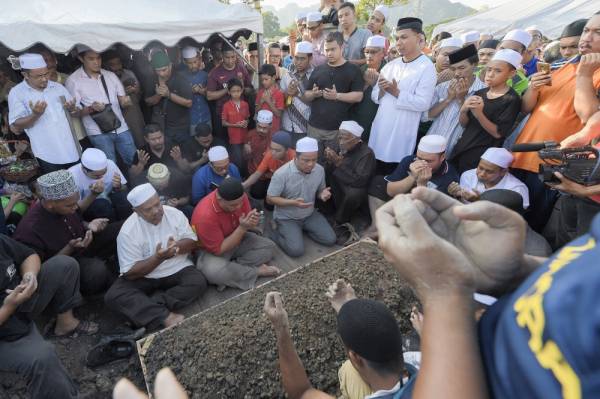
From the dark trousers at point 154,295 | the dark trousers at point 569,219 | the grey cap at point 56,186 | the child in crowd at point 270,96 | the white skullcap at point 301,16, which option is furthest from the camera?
the white skullcap at point 301,16

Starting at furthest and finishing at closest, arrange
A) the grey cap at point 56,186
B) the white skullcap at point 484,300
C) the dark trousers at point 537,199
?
the dark trousers at point 537,199 → the grey cap at point 56,186 → the white skullcap at point 484,300

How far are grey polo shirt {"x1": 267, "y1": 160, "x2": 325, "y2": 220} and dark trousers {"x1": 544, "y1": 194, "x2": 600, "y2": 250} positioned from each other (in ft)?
8.89

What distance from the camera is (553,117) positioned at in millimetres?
3676

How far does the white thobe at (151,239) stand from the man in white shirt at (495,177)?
123 inches

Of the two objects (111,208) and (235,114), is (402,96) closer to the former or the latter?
(235,114)

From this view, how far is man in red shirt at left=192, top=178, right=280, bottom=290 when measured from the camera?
12.6 feet

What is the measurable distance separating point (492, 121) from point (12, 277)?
16.2 ft

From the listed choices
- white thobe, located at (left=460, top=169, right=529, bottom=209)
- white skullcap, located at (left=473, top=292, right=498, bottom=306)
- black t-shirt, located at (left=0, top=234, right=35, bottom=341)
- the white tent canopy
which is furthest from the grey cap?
the white tent canopy

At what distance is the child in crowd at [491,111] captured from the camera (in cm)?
389

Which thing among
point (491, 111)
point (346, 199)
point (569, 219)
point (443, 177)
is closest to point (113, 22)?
point (346, 199)

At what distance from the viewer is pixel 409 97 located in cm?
455

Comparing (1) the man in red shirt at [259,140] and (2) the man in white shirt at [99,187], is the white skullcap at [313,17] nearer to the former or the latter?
(1) the man in red shirt at [259,140]

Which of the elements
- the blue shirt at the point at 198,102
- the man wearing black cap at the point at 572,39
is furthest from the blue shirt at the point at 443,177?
the blue shirt at the point at 198,102

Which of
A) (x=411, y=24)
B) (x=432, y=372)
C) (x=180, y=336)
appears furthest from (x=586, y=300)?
(x=411, y=24)
